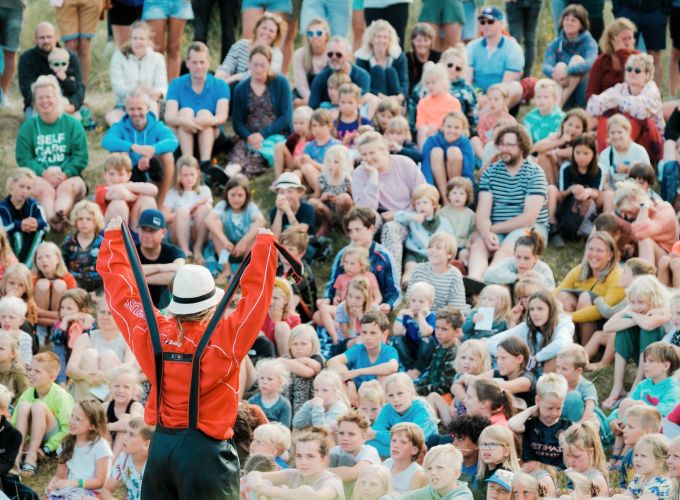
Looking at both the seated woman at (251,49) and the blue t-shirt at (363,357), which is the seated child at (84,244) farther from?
the blue t-shirt at (363,357)

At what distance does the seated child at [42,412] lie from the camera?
10.1 m

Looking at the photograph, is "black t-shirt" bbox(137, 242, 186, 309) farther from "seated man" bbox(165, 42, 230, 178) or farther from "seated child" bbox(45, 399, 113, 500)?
"seated child" bbox(45, 399, 113, 500)

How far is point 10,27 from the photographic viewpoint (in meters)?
14.1

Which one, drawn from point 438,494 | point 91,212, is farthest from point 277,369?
point 91,212

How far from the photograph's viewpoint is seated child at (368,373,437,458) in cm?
915

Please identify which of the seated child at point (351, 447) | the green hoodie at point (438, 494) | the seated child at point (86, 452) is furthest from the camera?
the seated child at point (86, 452)

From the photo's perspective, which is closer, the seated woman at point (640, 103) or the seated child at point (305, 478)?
the seated child at point (305, 478)

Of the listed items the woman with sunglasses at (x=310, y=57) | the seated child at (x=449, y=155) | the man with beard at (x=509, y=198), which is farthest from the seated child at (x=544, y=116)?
the woman with sunglasses at (x=310, y=57)

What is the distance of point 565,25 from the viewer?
45.2 ft

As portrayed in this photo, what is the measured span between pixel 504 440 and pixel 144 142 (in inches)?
214

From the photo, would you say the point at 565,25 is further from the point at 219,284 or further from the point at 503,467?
the point at 503,467

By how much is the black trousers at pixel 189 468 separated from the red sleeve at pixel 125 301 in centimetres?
30

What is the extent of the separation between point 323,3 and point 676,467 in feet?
25.6

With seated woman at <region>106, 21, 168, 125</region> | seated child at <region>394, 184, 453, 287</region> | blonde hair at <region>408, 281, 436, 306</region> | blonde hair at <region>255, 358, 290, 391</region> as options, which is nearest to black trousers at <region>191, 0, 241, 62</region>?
seated woman at <region>106, 21, 168, 125</region>
